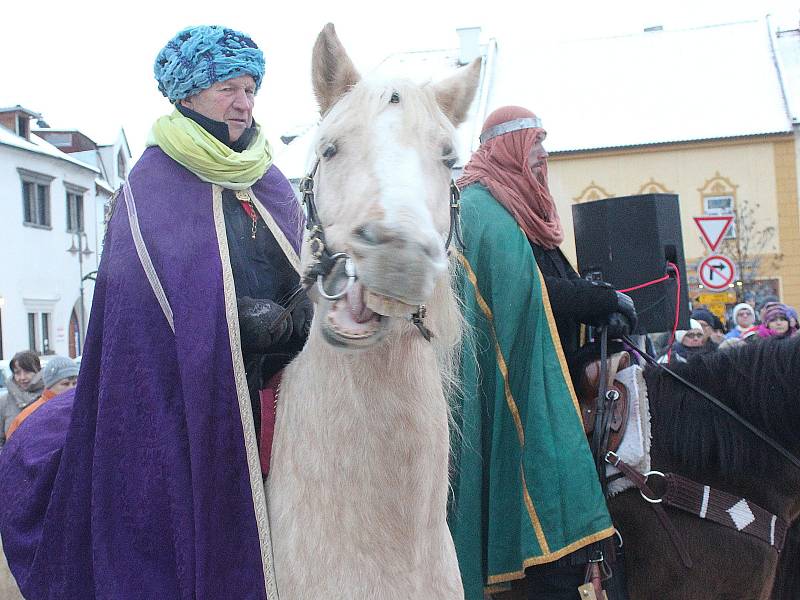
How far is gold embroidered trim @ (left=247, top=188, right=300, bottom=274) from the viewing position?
281cm

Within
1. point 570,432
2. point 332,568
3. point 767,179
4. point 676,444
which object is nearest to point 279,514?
point 332,568

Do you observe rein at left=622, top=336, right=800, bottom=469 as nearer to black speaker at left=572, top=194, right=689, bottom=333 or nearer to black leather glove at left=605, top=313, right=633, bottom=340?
black leather glove at left=605, top=313, right=633, bottom=340

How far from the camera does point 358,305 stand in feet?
6.82

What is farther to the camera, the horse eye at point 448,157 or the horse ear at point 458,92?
the horse ear at point 458,92

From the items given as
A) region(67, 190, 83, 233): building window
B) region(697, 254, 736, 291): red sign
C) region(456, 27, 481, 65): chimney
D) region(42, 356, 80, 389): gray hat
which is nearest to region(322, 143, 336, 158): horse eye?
region(42, 356, 80, 389): gray hat

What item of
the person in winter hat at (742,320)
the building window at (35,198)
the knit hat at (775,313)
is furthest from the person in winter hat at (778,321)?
the building window at (35,198)

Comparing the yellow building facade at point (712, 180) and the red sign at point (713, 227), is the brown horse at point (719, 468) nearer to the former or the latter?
the red sign at point (713, 227)

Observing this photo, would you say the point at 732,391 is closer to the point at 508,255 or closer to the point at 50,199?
the point at 508,255

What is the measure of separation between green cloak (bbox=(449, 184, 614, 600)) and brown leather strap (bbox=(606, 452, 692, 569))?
0.82 ft

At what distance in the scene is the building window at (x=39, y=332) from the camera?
31.1 metres

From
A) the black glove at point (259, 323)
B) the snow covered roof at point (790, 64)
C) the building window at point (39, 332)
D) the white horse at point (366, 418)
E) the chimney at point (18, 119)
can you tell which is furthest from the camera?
the chimney at point (18, 119)

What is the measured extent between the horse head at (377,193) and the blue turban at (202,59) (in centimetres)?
39

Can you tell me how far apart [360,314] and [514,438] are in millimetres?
1891

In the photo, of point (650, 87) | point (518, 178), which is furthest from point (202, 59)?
point (650, 87)
